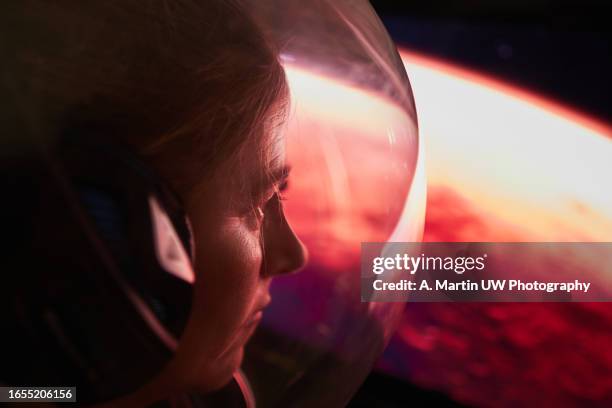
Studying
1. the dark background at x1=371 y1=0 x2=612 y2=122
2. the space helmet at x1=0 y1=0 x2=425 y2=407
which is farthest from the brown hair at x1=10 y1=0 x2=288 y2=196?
the dark background at x1=371 y1=0 x2=612 y2=122

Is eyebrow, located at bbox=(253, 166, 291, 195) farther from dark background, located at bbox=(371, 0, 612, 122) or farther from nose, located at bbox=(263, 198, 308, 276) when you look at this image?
dark background, located at bbox=(371, 0, 612, 122)

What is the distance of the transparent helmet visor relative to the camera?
1.30 feet

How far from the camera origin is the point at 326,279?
435 mm

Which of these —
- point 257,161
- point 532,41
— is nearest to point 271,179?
point 257,161

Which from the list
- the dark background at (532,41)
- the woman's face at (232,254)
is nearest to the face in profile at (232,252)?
the woman's face at (232,254)

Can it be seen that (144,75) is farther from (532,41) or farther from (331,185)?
(532,41)

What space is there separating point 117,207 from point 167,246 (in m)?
0.04

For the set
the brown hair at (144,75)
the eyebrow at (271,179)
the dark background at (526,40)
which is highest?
the brown hair at (144,75)

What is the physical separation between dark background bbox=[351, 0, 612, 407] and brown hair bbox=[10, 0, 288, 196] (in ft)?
2.12

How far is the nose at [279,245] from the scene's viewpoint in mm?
389

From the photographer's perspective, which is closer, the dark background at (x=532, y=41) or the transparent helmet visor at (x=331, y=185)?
the transparent helmet visor at (x=331, y=185)

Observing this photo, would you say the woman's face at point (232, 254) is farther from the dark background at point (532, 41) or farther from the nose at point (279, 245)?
the dark background at point (532, 41)

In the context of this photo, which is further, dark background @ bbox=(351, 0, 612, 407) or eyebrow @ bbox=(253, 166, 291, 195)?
dark background @ bbox=(351, 0, 612, 407)

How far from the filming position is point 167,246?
343 mm
